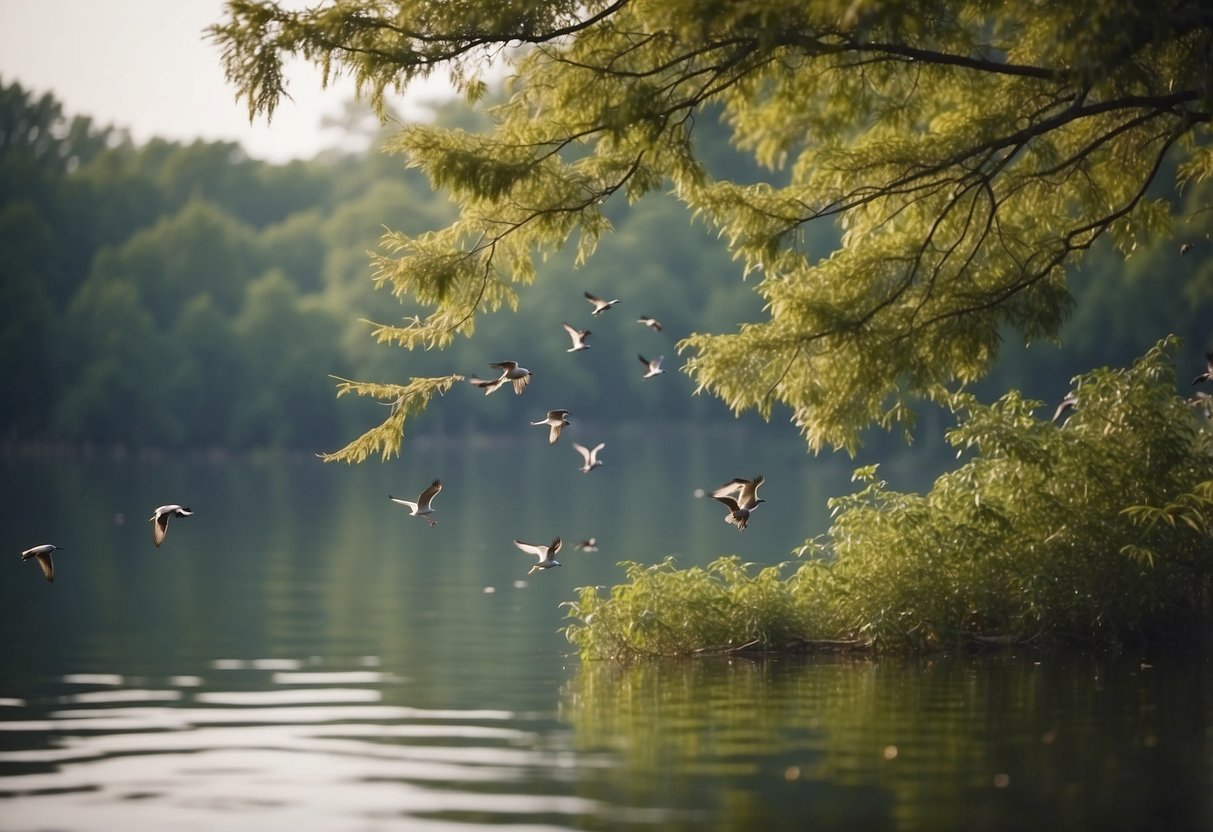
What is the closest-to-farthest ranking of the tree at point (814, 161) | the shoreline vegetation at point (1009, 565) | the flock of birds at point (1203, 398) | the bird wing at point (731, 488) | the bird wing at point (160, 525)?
1. the tree at point (814, 161)
2. the bird wing at point (731, 488)
3. the bird wing at point (160, 525)
4. the flock of birds at point (1203, 398)
5. the shoreline vegetation at point (1009, 565)

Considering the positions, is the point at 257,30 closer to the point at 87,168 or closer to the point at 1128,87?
the point at 1128,87

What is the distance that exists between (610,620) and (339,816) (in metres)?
7.32

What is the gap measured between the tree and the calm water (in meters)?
2.99

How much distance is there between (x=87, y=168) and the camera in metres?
98.6

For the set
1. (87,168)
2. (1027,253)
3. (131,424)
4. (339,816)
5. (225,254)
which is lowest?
(339,816)

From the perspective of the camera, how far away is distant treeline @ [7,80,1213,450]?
252 feet

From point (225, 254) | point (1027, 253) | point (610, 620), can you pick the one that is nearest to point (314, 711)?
point (610, 620)

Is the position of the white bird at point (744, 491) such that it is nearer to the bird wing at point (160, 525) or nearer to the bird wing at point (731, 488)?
the bird wing at point (731, 488)

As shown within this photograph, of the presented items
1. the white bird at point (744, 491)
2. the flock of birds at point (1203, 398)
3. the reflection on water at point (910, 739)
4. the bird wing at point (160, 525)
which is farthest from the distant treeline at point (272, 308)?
the bird wing at point (160, 525)

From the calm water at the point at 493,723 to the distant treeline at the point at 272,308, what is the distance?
4172 cm

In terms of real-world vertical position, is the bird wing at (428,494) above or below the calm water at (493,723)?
above

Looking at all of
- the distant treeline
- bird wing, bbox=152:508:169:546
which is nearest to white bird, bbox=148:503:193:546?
bird wing, bbox=152:508:169:546

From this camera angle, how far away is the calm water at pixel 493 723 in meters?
10.4

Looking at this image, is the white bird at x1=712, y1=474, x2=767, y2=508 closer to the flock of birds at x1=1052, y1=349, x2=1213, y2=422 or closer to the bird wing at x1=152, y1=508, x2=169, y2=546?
the flock of birds at x1=1052, y1=349, x2=1213, y2=422
